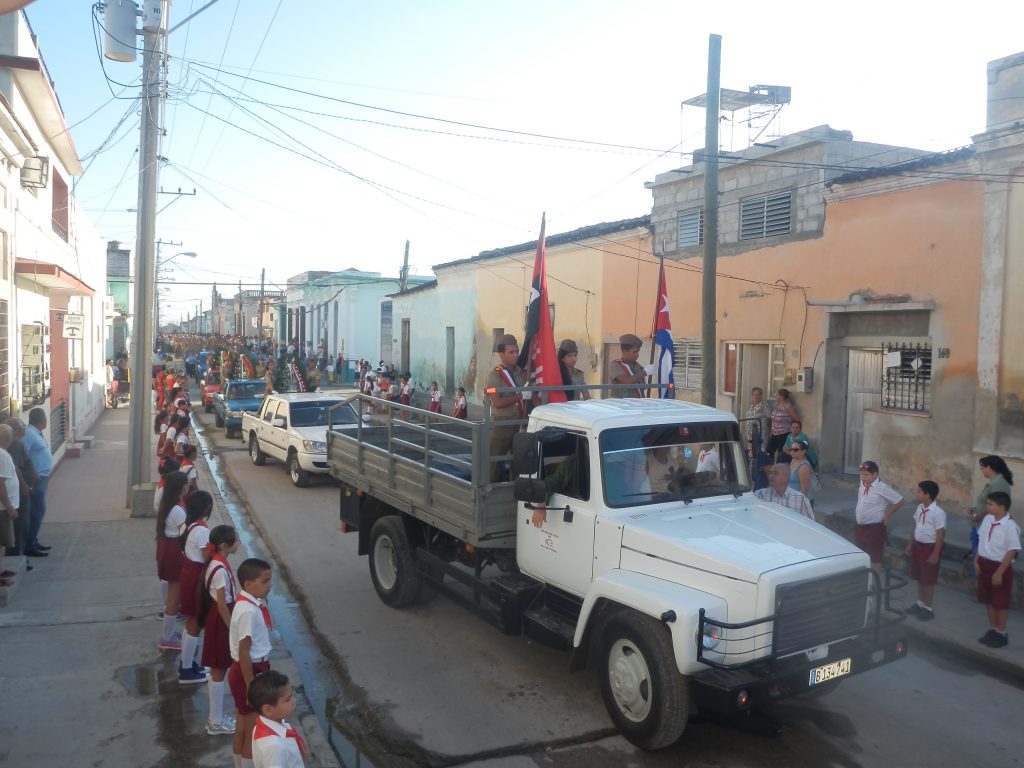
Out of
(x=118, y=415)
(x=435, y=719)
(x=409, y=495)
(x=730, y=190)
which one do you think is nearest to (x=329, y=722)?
(x=435, y=719)

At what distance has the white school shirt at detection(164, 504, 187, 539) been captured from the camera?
672 centimetres

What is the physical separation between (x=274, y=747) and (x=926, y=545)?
6.58 metres

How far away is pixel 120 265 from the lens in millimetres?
56031

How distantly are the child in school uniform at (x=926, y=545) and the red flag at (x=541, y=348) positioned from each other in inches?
138

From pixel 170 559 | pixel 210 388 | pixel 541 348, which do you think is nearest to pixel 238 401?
pixel 210 388

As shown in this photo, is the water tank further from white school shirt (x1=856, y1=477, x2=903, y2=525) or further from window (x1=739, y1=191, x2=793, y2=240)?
white school shirt (x1=856, y1=477, x2=903, y2=525)

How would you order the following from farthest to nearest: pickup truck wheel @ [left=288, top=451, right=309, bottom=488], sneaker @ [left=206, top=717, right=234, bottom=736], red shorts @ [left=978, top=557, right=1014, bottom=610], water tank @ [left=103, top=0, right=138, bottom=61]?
pickup truck wheel @ [left=288, top=451, right=309, bottom=488] → water tank @ [left=103, top=0, right=138, bottom=61] → red shorts @ [left=978, top=557, right=1014, bottom=610] → sneaker @ [left=206, top=717, right=234, bottom=736]

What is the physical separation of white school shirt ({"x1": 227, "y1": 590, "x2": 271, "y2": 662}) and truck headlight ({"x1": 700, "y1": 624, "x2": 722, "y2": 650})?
2525mm

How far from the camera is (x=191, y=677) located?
6.29 metres

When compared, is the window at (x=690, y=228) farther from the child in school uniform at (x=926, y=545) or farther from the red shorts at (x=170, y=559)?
the red shorts at (x=170, y=559)

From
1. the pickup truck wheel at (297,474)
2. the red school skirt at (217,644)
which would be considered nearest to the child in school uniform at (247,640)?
the red school skirt at (217,644)

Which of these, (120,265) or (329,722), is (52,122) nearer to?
(329,722)

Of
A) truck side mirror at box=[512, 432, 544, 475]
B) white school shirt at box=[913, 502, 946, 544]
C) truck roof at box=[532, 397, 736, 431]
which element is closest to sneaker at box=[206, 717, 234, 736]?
truck side mirror at box=[512, 432, 544, 475]

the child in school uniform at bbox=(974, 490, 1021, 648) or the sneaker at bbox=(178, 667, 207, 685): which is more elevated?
the child in school uniform at bbox=(974, 490, 1021, 648)
